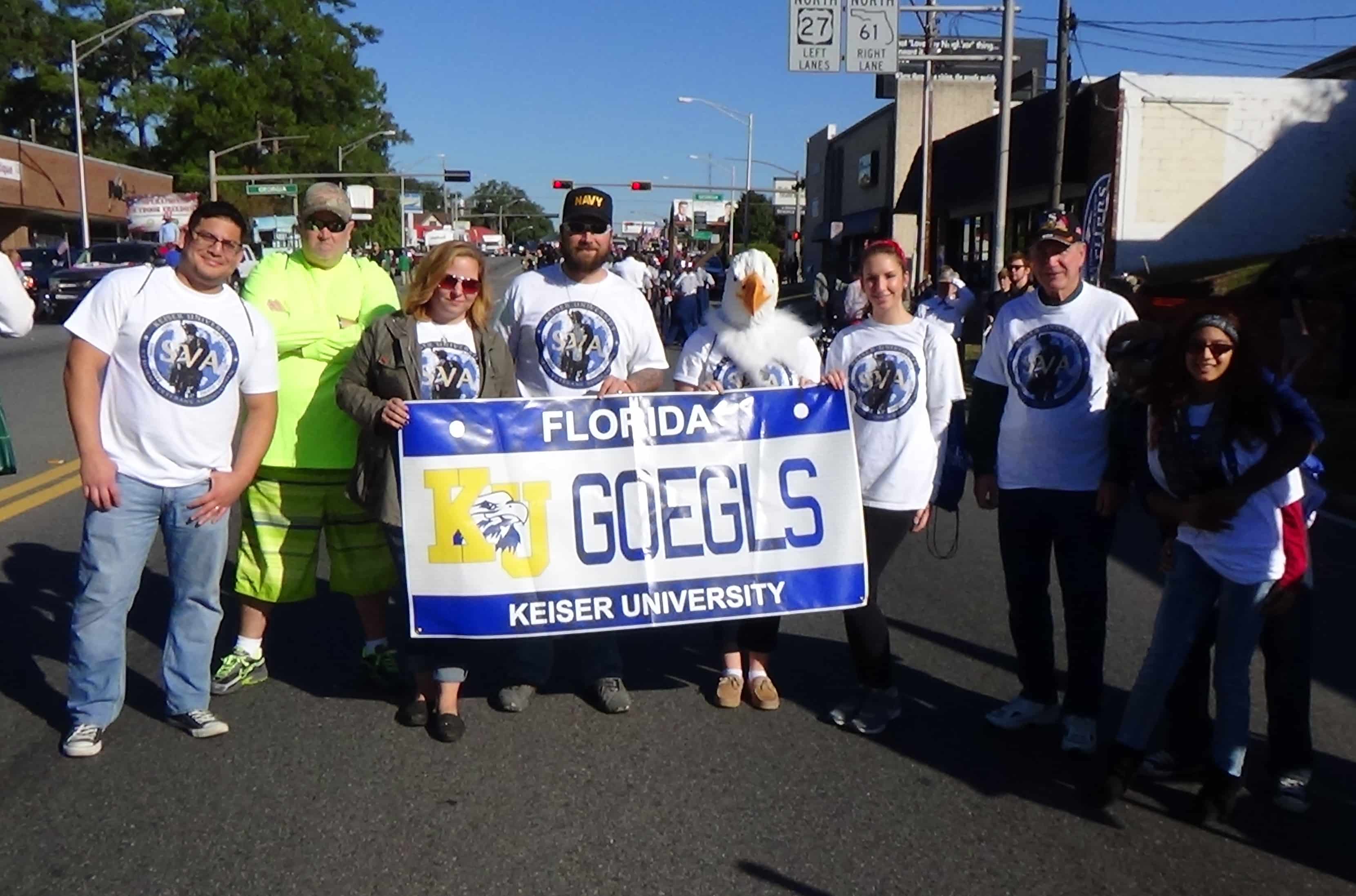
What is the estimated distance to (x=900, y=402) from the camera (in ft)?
16.1

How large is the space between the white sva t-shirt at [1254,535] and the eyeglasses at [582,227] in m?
2.27

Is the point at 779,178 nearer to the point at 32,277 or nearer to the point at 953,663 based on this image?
the point at 32,277

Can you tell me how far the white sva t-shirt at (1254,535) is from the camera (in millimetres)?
4109

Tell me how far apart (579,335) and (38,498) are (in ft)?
19.0

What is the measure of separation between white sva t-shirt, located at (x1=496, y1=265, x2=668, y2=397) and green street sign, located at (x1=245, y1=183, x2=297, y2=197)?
217ft

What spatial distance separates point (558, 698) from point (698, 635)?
1110 millimetres

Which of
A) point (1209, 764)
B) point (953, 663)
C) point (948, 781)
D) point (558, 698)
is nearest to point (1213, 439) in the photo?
point (1209, 764)

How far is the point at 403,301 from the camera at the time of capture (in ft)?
16.5

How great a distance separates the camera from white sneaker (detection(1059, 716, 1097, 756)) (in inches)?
187

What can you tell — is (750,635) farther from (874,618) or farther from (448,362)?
(448,362)

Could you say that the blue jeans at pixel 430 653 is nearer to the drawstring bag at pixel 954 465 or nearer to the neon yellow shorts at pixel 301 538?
the neon yellow shorts at pixel 301 538

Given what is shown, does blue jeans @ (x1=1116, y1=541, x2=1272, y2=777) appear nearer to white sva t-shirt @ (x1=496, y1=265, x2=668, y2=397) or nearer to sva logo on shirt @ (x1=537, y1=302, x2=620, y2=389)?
white sva t-shirt @ (x1=496, y1=265, x2=668, y2=397)

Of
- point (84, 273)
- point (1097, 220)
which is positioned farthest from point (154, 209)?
point (1097, 220)

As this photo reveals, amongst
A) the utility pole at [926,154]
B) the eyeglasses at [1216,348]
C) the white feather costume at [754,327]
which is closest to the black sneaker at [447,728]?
the white feather costume at [754,327]
